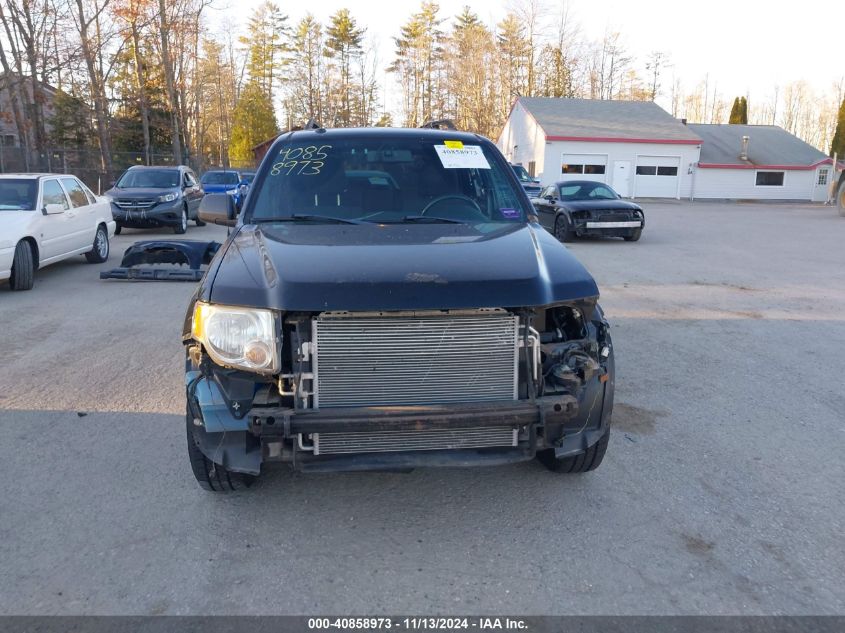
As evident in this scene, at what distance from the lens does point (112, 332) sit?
735 centimetres

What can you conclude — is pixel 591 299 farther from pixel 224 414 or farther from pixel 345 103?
pixel 345 103

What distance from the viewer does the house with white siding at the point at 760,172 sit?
4312cm

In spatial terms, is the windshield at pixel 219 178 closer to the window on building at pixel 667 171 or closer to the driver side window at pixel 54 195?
the driver side window at pixel 54 195

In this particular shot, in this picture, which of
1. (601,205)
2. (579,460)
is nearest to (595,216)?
(601,205)

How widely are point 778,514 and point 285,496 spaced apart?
2.49 metres

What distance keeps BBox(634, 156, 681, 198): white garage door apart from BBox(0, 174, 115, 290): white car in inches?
1391

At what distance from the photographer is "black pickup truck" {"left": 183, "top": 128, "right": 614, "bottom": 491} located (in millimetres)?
2992

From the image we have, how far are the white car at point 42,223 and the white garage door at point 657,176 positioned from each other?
35321 mm

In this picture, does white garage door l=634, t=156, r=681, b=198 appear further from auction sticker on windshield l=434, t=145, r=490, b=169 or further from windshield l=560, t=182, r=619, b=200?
auction sticker on windshield l=434, t=145, r=490, b=169

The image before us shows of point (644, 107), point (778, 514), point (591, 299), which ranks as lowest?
point (778, 514)

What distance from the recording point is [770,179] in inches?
1748

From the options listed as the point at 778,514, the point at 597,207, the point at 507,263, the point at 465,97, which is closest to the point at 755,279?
the point at 597,207

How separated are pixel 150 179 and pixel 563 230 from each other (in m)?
10.6

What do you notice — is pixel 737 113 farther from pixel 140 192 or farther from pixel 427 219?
pixel 427 219
